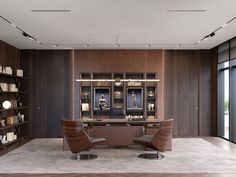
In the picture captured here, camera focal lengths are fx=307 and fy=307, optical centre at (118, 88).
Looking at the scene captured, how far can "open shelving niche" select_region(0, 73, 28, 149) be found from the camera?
8.81 metres

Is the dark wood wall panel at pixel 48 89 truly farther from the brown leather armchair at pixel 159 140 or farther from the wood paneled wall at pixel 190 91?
the brown leather armchair at pixel 159 140

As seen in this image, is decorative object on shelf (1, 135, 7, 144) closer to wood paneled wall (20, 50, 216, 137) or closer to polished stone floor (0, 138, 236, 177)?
polished stone floor (0, 138, 236, 177)

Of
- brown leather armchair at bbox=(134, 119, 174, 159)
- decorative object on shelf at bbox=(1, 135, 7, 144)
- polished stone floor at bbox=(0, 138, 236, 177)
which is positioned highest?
brown leather armchair at bbox=(134, 119, 174, 159)

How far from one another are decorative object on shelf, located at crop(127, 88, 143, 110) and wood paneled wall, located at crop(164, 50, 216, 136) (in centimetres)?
91

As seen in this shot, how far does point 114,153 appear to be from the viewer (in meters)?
7.29

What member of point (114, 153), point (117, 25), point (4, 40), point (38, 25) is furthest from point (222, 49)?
point (4, 40)

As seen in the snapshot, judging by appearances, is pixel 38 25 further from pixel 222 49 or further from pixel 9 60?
pixel 222 49

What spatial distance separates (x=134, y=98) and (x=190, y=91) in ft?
6.48

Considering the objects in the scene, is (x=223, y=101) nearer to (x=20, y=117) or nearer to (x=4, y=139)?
(x=20, y=117)

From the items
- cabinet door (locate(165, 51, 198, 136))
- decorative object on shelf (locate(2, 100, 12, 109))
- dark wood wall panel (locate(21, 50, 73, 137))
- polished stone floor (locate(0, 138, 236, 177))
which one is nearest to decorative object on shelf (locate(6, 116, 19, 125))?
decorative object on shelf (locate(2, 100, 12, 109))

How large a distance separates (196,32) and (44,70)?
5470 mm

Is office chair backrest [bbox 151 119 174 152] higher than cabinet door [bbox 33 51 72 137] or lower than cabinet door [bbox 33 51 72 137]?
lower

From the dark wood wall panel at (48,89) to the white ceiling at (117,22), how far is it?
0.95 metres

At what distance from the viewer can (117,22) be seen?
6.72 metres
